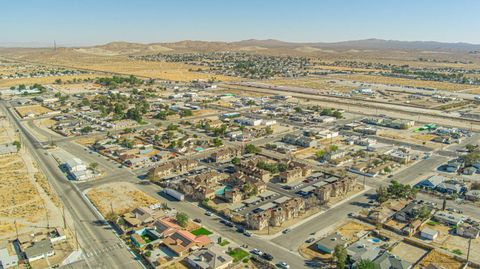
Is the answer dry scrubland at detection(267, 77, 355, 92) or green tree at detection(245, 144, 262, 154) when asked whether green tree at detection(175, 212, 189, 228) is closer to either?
green tree at detection(245, 144, 262, 154)

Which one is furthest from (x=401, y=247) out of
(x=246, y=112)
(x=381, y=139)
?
(x=246, y=112)

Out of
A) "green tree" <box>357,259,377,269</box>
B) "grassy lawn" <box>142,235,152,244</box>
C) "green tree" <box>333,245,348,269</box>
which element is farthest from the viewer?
"grassy lawn" <box>142,235,152,244</box>

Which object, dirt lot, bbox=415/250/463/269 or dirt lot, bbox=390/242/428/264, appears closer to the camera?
dirt lot, bbox=415/250/463/269

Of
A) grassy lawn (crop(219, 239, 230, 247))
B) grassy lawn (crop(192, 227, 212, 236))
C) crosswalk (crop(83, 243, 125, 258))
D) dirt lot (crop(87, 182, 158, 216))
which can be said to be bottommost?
grassy lawn (crop(219, 239, 230, 247))

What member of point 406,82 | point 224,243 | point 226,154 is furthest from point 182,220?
point 406,82

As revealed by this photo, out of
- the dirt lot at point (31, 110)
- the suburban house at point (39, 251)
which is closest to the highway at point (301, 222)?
the suburban house at point (39, 251)

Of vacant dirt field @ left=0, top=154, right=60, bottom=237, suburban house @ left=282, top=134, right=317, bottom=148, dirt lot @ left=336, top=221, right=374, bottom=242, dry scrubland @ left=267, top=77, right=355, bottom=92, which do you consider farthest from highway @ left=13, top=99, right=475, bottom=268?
dry scrubland @ left=267, top=77, right=355, bottom=92

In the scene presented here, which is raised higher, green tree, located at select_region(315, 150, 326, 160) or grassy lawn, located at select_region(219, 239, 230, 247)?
green tree, located at select_region(315, 150, 326, 160)

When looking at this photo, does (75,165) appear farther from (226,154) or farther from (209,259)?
(209,259)

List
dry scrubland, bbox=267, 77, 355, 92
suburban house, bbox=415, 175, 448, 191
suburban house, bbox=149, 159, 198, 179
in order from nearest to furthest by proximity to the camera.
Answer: suburban house, bbox=415, 175, 448, 191 → suburban house, bbox=149, 159, 198, 179 → dry scrubland, bbox=267, 77, 355, 92
